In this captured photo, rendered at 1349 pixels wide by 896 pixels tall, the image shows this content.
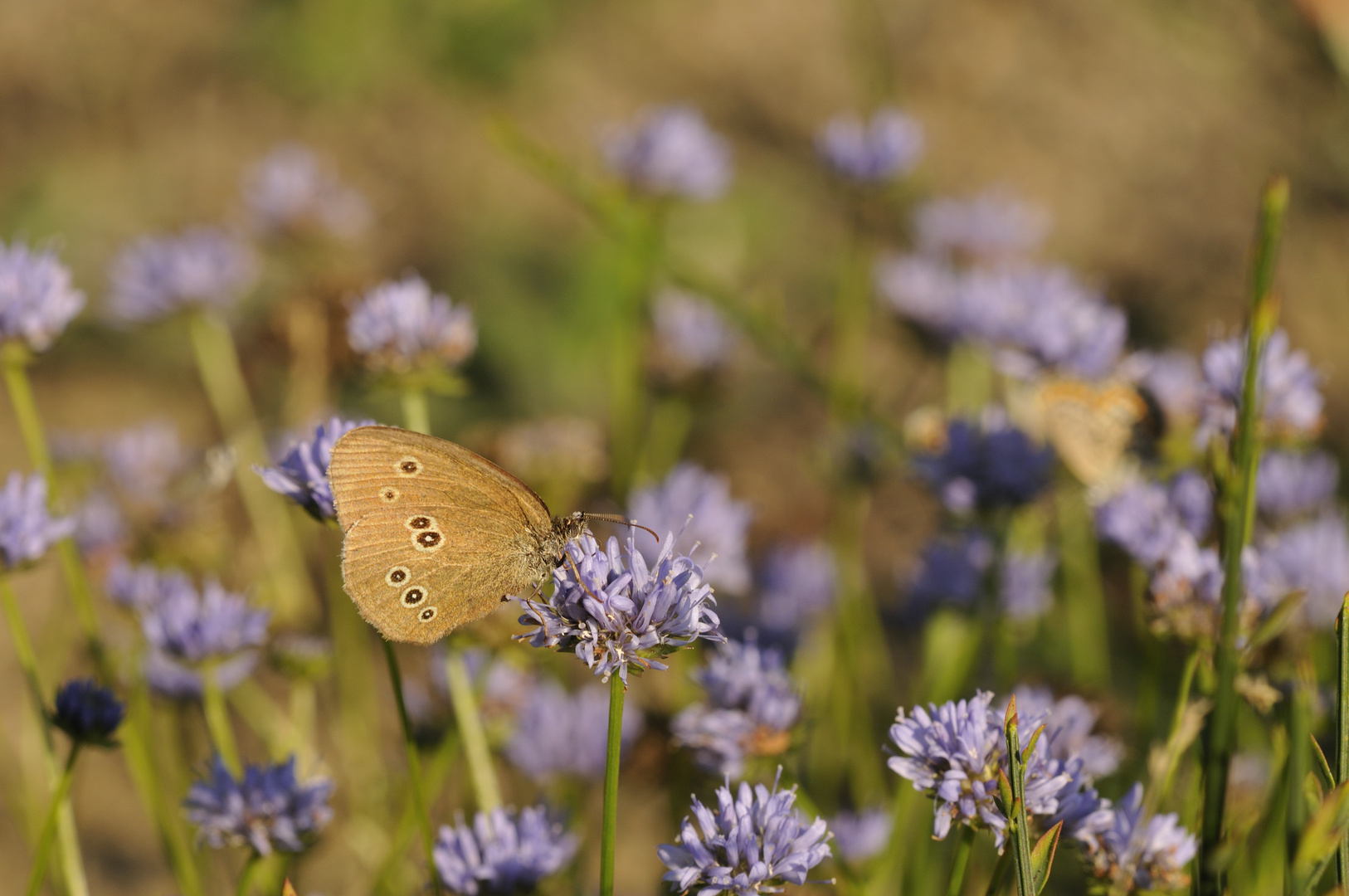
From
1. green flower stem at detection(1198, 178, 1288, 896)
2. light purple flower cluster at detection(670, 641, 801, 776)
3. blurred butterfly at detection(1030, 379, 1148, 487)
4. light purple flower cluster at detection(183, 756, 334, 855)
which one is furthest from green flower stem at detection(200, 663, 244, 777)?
blurred butterfly at detection(1030, 379, 1148, 487)

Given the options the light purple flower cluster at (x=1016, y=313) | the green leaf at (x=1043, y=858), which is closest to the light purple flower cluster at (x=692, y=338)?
the light purple flower cluster at (x=1016, y=313)

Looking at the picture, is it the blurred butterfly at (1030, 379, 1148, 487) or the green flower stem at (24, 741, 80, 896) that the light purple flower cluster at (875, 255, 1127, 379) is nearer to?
the blurred butterfly at (1030, 379, 1148, 487)

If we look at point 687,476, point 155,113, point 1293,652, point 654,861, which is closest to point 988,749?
point 1293,652

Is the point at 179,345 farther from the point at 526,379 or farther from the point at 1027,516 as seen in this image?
the point at 1027,516

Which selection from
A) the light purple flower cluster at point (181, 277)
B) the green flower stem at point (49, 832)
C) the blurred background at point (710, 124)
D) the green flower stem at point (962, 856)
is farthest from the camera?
the blurred background at point (710, 124)

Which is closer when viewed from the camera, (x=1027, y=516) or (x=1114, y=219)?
(x=1027, y=516)

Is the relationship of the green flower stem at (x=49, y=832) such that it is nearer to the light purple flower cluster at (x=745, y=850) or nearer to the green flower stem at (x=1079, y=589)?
the light purple flower cluster at (x=745, y=850)
